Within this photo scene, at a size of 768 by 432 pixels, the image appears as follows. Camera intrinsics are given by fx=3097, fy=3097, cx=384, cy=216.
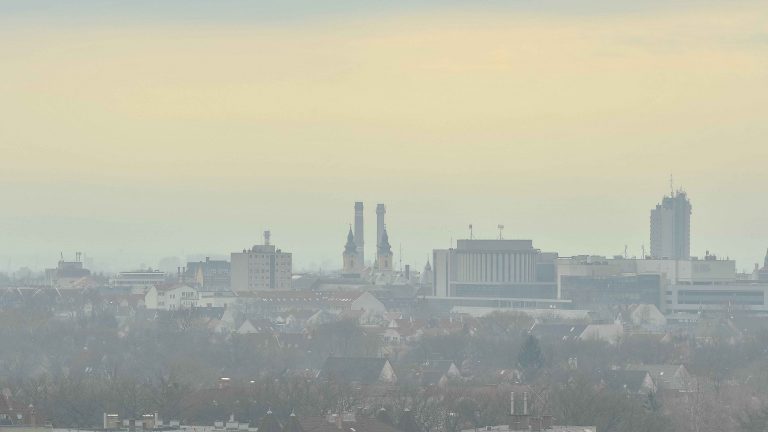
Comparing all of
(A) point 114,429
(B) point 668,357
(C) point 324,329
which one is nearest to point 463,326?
(C) point 324,329

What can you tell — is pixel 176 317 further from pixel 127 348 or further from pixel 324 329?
pixel 127 348

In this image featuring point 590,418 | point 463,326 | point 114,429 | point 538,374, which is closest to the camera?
point 114,429

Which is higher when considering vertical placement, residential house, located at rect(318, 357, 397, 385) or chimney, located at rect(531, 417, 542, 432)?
residential house, located at rect(318, 357, 397, 385)

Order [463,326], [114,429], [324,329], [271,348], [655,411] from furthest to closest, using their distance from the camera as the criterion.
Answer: [463,326] < [324,329] < [271,348] < [655,411] < [114,429]

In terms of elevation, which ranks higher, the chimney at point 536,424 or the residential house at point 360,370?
the residential house at point 360,370

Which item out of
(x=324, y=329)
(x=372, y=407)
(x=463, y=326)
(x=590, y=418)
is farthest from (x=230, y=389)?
(x=463, y=326)

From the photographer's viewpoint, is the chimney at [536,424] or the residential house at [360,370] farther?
the residential house at [360,370]

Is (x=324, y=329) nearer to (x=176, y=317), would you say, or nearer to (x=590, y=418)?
(x=176, y=317)

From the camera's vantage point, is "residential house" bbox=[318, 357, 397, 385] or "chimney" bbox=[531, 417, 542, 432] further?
"residential house" bbox=[318, 357, 397, 385]

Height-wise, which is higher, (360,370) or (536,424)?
(360,370)

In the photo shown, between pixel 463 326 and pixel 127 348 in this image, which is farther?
pixel 463 326

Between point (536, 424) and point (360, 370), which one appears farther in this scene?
point (360, 370)
